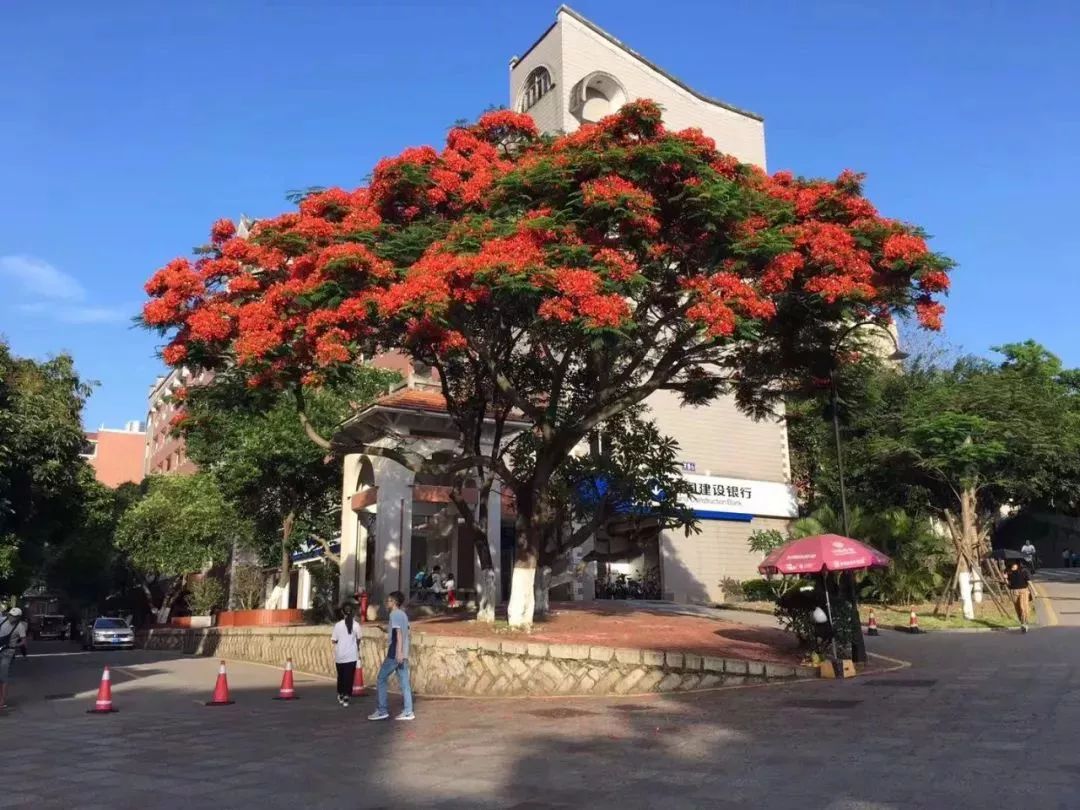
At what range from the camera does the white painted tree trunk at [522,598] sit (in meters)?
15.0

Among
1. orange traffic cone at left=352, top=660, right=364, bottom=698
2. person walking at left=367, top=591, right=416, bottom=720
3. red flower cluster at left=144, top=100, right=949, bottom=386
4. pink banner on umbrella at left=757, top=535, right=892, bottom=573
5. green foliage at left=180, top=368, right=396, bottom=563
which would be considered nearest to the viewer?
person walking at left=367, top=591, right=416, bottom=720

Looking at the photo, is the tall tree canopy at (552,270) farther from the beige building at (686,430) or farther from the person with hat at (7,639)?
the beige building at (686,430)

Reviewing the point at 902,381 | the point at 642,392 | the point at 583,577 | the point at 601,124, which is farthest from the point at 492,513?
the point at 902,381

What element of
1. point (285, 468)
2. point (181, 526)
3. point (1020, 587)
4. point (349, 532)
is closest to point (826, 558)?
point (1020, 587)

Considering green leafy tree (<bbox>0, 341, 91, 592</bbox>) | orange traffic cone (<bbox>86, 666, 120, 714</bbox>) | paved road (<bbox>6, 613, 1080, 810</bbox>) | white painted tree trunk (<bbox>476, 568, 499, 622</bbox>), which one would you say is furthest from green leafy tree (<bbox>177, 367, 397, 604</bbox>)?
paved road (<bbox>6, 613, 1080, 810</bbox>)

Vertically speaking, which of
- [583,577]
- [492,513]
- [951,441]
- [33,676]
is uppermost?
[951,441]

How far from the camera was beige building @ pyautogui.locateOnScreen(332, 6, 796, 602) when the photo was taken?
24734 millimetres

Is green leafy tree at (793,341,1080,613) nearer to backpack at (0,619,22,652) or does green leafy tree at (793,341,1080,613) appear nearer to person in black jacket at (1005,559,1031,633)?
person in black jacket at (1005,559,1031,633)

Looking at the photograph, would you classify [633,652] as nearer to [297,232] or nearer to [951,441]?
[297,232]

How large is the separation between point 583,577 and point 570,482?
12.2 metres

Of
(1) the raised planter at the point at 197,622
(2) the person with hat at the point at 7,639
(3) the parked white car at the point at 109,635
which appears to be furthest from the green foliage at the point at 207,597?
(2) the person with hat at the point at 7,639

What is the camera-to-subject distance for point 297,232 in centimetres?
1422

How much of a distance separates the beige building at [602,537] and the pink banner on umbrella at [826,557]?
13438mm

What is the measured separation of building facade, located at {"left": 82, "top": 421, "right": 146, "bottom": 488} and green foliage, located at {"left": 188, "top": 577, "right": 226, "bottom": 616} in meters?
46.9
